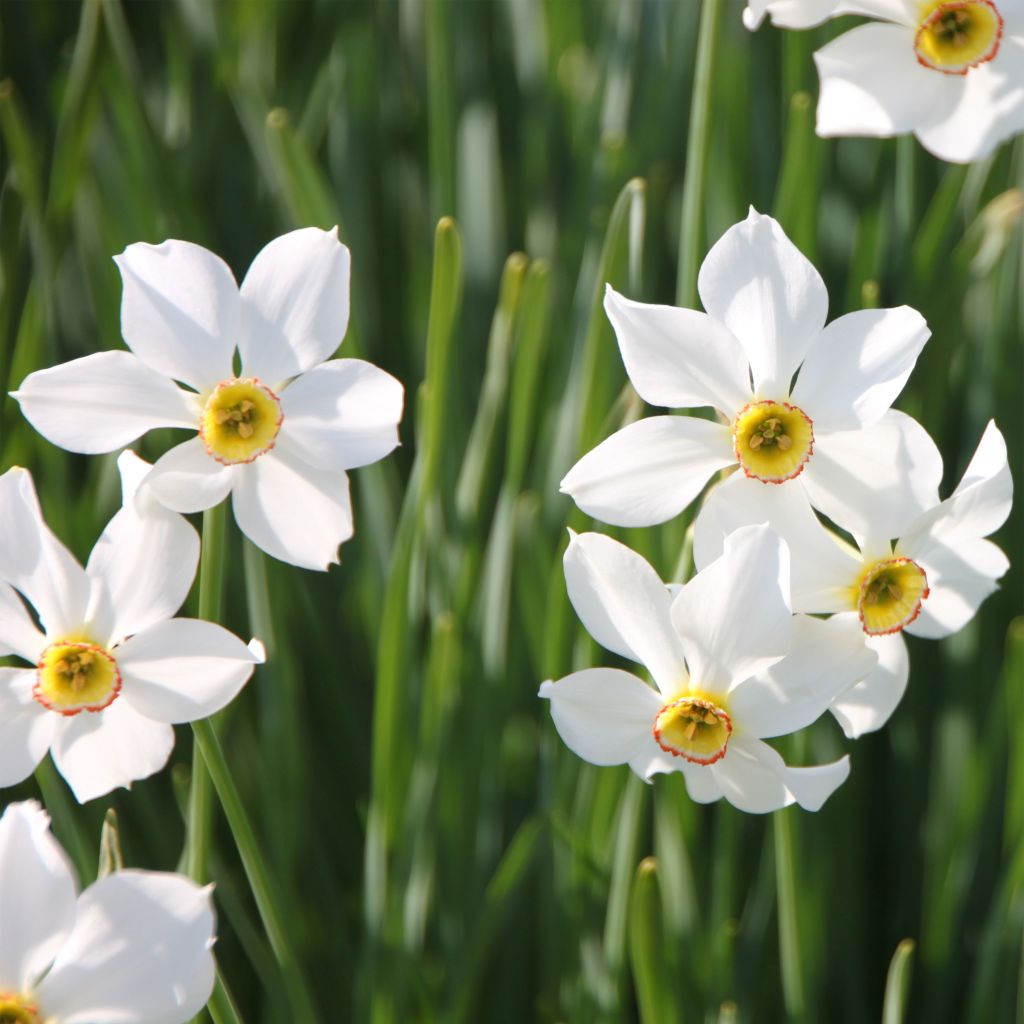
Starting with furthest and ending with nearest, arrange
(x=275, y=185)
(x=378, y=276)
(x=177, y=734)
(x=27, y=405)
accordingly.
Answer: (x=378, y=276), (x=275, y=185), (x=177, y=734), (x=27, y=405)

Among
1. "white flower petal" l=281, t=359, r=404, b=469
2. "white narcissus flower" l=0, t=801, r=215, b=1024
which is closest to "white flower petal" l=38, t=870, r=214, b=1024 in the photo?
"white narcissus flower" l=0, t=801, r=215, b=1024

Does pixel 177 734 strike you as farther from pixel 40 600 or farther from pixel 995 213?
pixel 995 213

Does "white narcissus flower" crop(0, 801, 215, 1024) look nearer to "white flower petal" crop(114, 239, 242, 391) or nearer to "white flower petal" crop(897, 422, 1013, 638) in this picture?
"white flower petal" crop(114, 239, 242, 391)

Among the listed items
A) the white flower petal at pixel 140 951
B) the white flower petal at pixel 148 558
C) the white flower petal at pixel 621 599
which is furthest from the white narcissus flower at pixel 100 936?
the white flower petal at pixel 621 599

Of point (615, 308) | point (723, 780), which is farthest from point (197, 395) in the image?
point (723, 780)

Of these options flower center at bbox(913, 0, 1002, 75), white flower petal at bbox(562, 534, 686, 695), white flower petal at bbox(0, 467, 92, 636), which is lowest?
white flower petal at bbox(0, 467, 92, 636)

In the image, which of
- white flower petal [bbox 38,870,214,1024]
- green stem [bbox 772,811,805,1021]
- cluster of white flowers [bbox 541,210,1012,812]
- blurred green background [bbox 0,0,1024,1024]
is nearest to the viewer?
white flower petal [bbox 38,870,214,1024]

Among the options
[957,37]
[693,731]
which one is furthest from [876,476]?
[957,37]
